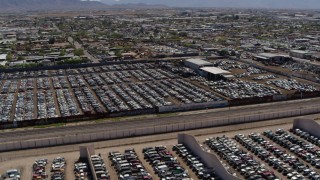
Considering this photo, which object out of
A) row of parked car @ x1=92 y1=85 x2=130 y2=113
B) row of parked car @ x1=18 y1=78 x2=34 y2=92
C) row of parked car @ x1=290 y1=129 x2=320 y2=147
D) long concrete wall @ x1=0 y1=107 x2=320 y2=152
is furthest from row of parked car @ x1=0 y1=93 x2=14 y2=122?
row of parked car @ x1=290 y1=129 x2=320 y2=147

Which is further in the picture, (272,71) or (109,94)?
(272,71)

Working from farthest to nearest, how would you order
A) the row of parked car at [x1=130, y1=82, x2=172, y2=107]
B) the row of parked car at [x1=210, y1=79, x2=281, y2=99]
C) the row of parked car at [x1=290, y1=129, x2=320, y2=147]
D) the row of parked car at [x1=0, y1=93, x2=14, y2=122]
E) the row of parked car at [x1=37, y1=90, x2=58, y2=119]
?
the row of parked car at [x1=210, y1=79, x2=281, y2=99] → the row of parked car at [x1=130, y1=82, x2=172, y2=107] → the row of parked car at [x1=37, y1=90, x2=58, y2=119] → the row of parked car at [x1=0, y1=93, x2=14, y2=122] → the row of parked car at [x1=290, y1=129, x2=320, y2=147]

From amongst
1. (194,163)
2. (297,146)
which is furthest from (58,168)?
(297,146)

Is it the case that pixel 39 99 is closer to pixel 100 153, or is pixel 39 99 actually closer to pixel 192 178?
pixel 100 153

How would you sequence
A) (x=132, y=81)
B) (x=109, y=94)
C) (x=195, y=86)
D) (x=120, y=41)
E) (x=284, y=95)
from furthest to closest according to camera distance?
(x=120, y=41)
(x=132, y=81)
(x=195, y=86)
(x=109, y=94)
(x=284, y=95)

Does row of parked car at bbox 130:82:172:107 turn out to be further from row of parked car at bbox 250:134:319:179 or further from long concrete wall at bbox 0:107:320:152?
row of parked car at bbox 250:134:319:179

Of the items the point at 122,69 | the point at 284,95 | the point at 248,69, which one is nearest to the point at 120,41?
the point at 122,69
